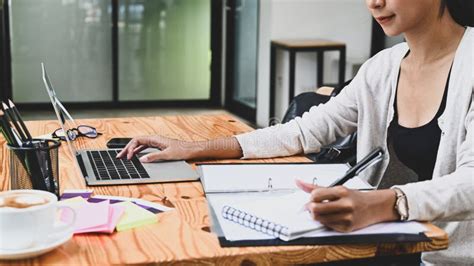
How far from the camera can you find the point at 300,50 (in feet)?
16.7

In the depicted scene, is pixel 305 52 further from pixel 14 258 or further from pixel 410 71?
pixel 14 258

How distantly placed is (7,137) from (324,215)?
0.57m

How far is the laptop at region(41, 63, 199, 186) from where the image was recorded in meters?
1.45

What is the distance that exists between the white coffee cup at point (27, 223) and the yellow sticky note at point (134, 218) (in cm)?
12

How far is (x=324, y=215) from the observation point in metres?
1.13

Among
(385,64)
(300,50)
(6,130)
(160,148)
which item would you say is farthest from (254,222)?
(300,50)

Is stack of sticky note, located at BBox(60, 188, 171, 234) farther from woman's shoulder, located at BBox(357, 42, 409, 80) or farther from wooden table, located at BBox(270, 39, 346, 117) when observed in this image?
wooden table, located at BBox(270, 39, 346, 117)

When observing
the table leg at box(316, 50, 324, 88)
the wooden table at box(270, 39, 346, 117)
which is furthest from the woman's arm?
the table leg at box(316, 50, 324, 88)

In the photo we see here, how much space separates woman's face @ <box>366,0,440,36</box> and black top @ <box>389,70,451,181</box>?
136mm

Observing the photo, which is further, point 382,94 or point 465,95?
point 382,94

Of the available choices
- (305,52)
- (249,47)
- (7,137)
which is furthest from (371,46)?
(7,137)

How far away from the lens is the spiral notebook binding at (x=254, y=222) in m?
1.11

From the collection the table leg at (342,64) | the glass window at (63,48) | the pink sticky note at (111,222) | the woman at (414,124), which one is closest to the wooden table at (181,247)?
the pink sticky note at (111,222)

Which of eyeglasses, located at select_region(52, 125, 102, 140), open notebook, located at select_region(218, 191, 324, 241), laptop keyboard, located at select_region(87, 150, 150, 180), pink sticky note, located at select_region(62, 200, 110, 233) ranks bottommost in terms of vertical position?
eyeglasses, located at select_region(52, 125, 102, 140)
